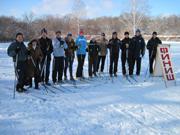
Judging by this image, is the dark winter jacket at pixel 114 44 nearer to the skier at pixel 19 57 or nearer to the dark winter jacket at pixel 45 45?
the dark winter jacket at pixel 45 45

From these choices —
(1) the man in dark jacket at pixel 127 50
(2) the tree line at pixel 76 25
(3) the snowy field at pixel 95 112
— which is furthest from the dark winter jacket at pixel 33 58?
(2) the tree line at pixel 76 25

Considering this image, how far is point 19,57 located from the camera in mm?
3916

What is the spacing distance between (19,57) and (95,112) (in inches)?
104

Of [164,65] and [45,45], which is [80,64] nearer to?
[45,45]

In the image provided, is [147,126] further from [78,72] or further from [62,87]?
[78,72]

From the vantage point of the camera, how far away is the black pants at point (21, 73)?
13.0 feet

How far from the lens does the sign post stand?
4.74m

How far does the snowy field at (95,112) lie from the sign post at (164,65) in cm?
46

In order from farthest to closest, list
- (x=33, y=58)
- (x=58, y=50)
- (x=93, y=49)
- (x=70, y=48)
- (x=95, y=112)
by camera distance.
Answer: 1. (x=93, y=49)
2. (x=70, y=48)
3. (x=58, y=50)
4. (x=33, y=58)
5. (x=95, y=112)

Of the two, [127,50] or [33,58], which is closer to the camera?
[33,58]

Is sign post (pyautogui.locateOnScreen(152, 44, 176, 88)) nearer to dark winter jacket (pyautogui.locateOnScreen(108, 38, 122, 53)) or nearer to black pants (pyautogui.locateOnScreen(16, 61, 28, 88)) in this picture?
dark winter jacket (pyautogui.locateOnScreen(108, 38, 122, 53))

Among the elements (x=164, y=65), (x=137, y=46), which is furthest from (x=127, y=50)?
(x=164, y=65)

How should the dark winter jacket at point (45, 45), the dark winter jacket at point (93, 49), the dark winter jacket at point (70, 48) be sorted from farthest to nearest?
the dark winter jacket at point (93, 49)
the dark winter jacket at point (70, 48)
the dark winter jacket at point (45, 45)

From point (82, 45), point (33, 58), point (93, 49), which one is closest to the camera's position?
point (33, 58)
